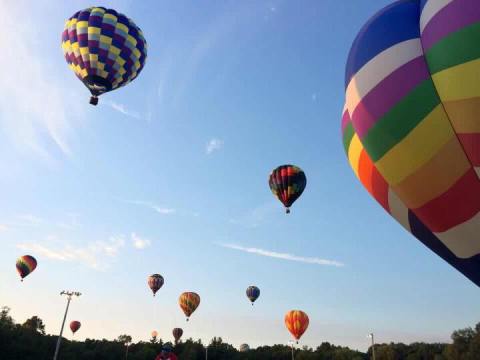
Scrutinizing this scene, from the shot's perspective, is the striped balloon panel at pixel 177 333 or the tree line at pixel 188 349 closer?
the tree line at pixel 188 349

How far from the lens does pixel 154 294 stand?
56125 mm

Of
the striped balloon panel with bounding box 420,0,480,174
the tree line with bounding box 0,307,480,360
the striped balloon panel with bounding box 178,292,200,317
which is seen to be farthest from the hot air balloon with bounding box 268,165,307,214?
the tree line with bounding box 0,307,480,360

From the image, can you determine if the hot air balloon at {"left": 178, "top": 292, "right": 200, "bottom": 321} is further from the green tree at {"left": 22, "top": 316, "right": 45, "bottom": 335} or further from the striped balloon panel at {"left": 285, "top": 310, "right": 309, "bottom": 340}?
the green tree at {"left": 22, "top": 316, "right": 45, "bottom": 335}

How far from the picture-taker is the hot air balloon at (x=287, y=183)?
31.7 meters

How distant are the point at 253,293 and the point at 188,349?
3429 cm

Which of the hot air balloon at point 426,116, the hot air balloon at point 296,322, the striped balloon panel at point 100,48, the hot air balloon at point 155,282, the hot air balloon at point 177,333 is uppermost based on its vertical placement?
the striped balloon panel at point 100,48

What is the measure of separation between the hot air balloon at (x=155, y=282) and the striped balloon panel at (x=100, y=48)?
3511 centimetres

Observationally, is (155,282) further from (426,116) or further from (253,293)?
(426,116)

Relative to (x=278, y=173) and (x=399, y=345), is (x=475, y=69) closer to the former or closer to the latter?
(x=278, y=173)

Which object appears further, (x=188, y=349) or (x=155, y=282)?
(x=188, y=349)

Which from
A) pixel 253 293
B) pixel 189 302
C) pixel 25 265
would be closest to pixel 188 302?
pixel 189 302

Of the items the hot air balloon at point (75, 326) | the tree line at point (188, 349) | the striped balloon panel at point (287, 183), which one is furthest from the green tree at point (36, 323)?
the striped balloon panel at point (287, 183)

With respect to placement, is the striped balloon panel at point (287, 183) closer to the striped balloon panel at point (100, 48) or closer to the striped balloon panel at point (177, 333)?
the striped balloon panel at point (100, 48)

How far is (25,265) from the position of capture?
179ft
